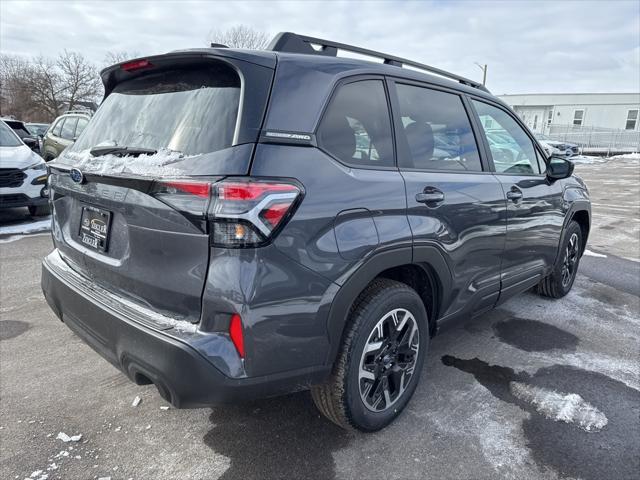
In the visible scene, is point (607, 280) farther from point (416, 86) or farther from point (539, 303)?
point (416, 86)

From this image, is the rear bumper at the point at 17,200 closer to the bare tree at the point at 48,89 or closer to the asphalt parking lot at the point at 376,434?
the asphalt parking lot at the point at 376,434

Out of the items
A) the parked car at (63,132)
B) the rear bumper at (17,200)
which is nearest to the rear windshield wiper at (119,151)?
the rear bumper at (17,200)

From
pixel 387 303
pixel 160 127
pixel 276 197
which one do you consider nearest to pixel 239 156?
pixel 276 197

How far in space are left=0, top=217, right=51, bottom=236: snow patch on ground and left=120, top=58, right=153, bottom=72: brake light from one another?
5.32m

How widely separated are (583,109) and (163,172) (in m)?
42.8

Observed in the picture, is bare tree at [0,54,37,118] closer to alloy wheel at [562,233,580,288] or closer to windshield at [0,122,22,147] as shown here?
windshield at [0,122,22,147]

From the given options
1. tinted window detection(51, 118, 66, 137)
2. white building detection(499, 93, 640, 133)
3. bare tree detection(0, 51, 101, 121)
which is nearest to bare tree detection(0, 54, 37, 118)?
bare tree detection(0, 51, 101, 121)

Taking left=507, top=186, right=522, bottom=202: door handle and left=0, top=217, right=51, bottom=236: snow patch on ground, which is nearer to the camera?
left=507, top=186, right=522, bottom=202: door handle

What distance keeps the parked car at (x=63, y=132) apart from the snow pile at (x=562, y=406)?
32.9ft

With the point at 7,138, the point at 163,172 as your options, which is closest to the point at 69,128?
the point at 7,138

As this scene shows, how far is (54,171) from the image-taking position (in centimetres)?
250

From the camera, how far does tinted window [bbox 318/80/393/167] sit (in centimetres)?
204

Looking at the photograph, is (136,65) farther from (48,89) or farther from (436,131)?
(48,89)

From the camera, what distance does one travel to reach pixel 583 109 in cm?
3697
